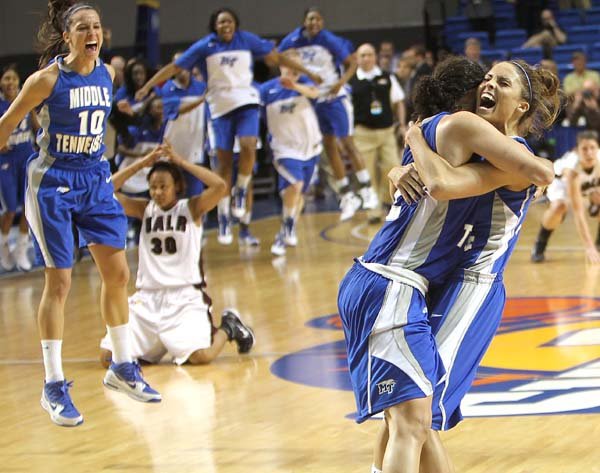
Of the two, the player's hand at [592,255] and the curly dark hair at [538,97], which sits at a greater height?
the curly dark hair at [538,97]

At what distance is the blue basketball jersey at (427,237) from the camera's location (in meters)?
3.58

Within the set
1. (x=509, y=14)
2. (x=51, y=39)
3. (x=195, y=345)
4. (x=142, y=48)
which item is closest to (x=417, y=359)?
(x=51, y=39)

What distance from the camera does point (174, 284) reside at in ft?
23.1

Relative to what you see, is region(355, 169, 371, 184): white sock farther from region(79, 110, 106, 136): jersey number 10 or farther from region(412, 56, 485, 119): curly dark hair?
region(412, 56, 485, 119): curly dark hair

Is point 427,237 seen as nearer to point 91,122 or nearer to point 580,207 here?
point 91,122

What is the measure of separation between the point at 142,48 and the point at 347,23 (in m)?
5.75

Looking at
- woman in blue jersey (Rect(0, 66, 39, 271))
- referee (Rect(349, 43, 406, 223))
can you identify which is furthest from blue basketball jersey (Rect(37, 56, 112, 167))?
referee (Rect(349, 43, 406, 223))

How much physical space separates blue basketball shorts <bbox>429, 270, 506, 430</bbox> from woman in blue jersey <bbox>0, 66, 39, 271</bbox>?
777cm

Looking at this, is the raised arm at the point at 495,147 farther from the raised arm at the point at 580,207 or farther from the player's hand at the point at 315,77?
the player's hand at the point at 315,77

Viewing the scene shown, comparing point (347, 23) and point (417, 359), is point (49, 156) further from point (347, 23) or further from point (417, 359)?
point (347, 23)

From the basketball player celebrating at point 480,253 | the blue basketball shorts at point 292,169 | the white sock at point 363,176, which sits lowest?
the white sock at point 363,176

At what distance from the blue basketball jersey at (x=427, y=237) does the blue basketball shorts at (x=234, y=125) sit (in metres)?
7.45

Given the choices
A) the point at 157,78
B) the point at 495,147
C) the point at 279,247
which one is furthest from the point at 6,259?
the point at 495,147

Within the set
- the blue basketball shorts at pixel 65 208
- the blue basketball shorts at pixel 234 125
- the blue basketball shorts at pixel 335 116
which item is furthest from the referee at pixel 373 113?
the blue basketball shorts at pixel 65 208
